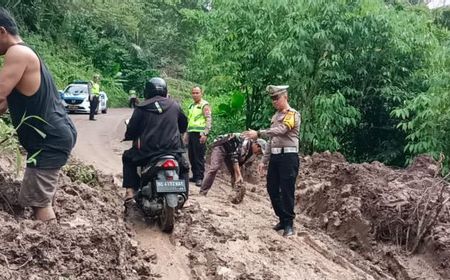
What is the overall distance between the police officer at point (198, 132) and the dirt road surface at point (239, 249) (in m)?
1.62

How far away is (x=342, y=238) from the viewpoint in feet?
27.4

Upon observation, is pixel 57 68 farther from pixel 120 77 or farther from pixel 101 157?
pixel 101 157

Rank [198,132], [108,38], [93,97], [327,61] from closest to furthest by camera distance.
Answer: [198,132]
[327,61]
[93,97]
[108,38]

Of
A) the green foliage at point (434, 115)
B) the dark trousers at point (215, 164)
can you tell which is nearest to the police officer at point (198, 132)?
the dark trousers at point (215, 164)

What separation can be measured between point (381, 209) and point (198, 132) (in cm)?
372

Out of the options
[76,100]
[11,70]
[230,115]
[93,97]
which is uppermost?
[11,70]

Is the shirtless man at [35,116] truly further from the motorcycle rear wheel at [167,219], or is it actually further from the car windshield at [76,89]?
the car windshield at [76,89]

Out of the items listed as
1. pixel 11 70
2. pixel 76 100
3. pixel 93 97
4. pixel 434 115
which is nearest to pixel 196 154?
pixel 434 115

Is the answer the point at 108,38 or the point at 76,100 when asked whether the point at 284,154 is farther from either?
the point at 108,38

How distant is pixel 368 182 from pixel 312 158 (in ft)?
9.72

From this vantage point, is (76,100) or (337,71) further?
(76,100)

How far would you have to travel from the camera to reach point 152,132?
6762 mm

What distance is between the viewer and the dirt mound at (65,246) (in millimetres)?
3767

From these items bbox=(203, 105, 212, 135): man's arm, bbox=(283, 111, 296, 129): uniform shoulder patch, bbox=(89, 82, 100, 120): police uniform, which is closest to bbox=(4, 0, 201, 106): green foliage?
bbox=(89, 82, 100, 120): police uniform
